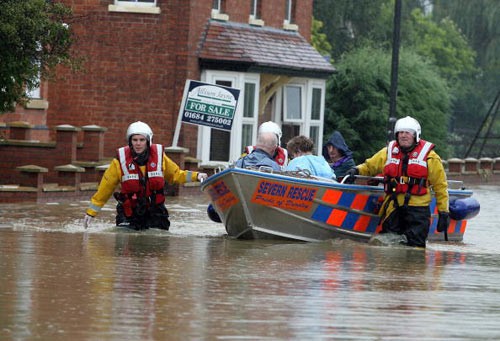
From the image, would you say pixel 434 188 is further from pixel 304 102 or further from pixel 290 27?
pixel 290 27

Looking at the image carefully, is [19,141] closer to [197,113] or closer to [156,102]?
[197,113]

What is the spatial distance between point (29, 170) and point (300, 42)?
51.6 ft

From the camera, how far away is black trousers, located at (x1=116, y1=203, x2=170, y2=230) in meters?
17.6

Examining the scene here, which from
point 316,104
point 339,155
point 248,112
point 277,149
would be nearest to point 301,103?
point 316,104

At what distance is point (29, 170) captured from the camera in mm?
24484

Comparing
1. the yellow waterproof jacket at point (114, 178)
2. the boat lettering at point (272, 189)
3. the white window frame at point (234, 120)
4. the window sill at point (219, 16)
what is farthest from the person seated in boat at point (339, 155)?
the window sill at point (219, 16)

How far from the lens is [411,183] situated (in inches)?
686

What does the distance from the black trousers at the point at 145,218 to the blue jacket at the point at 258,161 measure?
3.53ft

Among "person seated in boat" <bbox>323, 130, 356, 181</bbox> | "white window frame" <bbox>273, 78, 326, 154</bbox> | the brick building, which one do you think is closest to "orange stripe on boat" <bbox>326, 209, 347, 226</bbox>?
"person seated in boat" <bbox>323, 130, 356, 181</bbox>

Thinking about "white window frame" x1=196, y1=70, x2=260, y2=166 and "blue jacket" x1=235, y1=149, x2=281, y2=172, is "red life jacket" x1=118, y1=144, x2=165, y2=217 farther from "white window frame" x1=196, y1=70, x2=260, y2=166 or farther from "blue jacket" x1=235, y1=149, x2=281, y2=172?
"white window frame" x1=196, y1=70, x2=260, y2=166

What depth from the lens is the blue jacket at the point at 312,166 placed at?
17703 millimetres

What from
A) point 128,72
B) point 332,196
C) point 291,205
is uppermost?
point 128,72

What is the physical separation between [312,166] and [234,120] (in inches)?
687

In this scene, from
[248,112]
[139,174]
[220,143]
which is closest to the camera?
[139,174]
